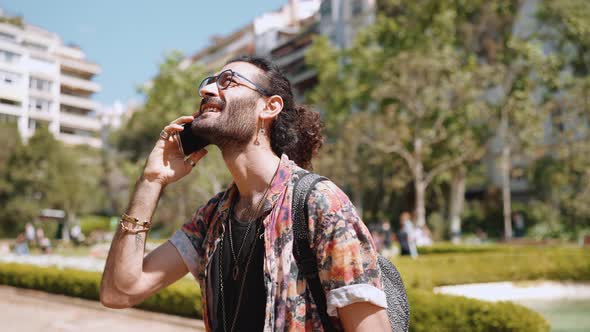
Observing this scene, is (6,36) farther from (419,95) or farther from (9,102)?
(419,95)

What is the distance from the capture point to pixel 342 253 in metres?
1.72

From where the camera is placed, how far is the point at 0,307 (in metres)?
10.2

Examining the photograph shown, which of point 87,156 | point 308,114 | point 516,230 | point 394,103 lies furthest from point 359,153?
point 308,114

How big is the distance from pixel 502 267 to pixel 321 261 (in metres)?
13.0

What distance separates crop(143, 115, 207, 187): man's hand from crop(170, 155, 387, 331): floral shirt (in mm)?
520

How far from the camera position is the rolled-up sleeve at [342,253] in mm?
1711

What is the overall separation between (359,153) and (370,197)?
5.68 metres

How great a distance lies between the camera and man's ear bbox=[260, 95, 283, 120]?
7.35ft

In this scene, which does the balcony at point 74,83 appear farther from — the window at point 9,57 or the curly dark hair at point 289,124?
the curly dark hair at point 289,124

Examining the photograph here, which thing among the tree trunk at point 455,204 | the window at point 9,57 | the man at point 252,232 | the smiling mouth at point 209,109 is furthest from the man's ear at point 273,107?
the tree trunk at point 455,204

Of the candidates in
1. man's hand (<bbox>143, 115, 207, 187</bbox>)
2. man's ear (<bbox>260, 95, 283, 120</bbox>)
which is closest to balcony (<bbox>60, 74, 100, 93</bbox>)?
man's hand (<bbox>143, 115, 207, 187</bbox>)

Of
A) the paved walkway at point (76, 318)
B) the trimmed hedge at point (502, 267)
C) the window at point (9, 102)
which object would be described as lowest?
the paved walkway at point (76, 318)

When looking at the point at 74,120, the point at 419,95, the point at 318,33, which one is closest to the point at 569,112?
the point at 419,95

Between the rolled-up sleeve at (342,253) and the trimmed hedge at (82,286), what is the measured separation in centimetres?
687
